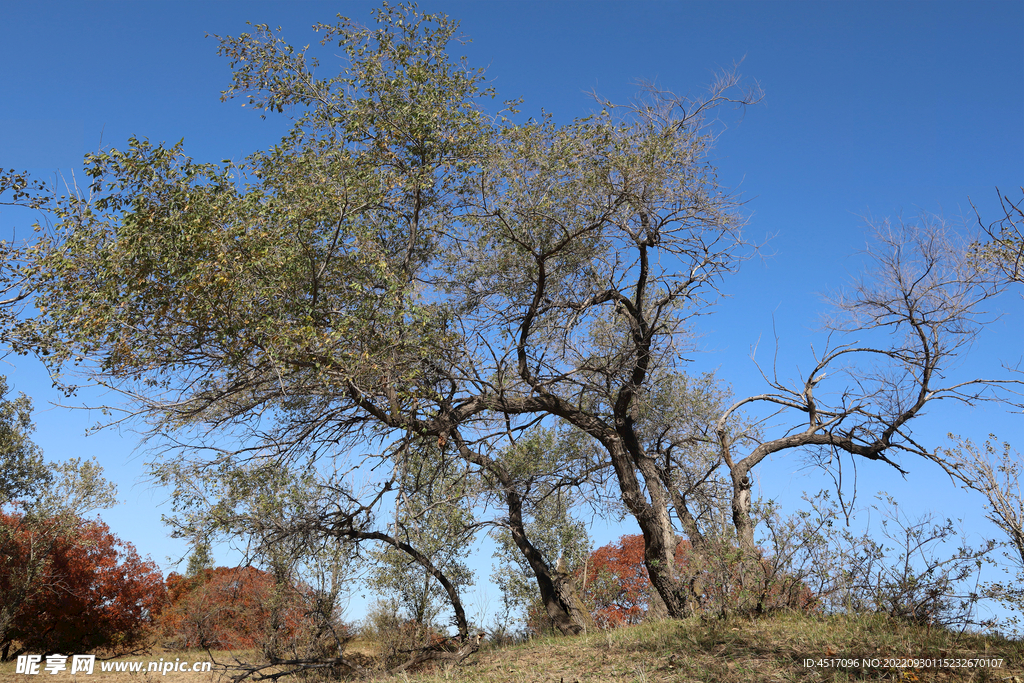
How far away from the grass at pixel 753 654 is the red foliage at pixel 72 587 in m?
15.0

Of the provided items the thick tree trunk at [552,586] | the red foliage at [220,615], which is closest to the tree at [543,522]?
the thick tree trunk at [552,586]

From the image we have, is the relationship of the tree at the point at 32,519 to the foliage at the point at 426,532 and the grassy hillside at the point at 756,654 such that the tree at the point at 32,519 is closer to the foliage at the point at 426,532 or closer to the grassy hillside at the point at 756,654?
the foliage at the point at 426,532

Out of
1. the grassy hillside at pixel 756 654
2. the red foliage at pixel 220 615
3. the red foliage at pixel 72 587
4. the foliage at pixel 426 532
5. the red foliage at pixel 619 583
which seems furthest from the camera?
the red foliage at pixel 220 615

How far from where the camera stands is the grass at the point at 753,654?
18.6ft

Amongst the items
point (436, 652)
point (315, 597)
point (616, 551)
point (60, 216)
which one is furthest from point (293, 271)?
point (616, 551)

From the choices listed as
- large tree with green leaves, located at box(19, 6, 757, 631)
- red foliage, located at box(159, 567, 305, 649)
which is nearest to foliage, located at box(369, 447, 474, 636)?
large tree with green leaves, located at box(19, 6, 757, 631)

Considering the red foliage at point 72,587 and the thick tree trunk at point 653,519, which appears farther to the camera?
the red foliage at point 72,587

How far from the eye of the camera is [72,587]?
1975 centimetres

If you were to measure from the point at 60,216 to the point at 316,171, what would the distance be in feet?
11.5

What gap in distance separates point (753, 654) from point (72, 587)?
21891mm

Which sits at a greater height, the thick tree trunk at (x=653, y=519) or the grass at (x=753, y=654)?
the thick tree trunk at (x=653, y=519)

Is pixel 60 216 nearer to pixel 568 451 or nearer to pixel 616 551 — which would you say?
pixel 568 451

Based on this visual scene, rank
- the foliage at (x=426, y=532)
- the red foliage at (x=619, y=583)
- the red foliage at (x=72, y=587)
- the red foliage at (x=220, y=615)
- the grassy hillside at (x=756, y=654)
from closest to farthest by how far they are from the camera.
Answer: the grassy hillside at (x=756, y=654), the foliage at (x=426, y=532), the red foliage at (x=619, y=583), the red foliage at (x=72, y=587), the red foliage at (x=220, y=615)

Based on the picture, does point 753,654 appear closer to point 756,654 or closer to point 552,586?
point 756,654
